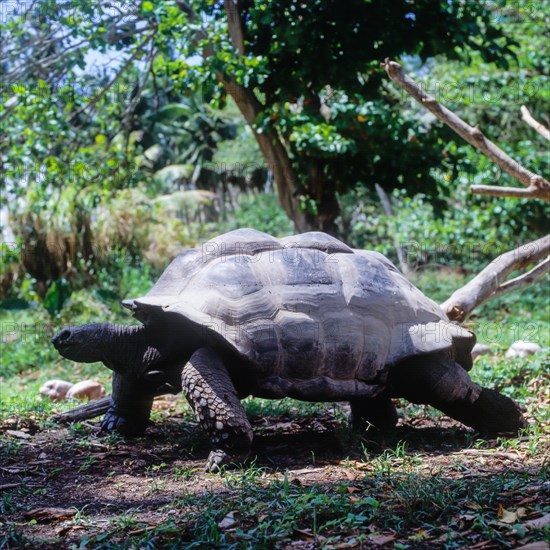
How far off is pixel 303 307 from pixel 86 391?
2673 millimetres

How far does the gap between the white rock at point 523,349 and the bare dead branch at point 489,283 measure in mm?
955

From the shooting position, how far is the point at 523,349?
566 cm

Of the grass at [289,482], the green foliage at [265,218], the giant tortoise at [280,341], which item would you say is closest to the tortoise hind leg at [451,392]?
the giant tortoise at [280,341]

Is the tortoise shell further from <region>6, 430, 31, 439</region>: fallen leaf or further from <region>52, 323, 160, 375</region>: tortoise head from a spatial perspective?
<region>6, 430, 31, 439</region>: fallen leaf

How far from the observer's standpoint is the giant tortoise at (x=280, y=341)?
3.46 metres

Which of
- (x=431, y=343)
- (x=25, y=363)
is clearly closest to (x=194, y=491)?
(x=431, y=343)

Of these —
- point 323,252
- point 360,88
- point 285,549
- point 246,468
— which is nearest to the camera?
point 285,549

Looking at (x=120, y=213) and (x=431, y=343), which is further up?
(x=120, y=213)

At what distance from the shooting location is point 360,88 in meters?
7.36

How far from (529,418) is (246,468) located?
1.80 m

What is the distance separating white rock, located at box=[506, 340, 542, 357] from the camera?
5609 mm

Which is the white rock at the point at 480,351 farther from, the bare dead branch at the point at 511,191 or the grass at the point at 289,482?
the bare dead branch at the point at 511,191

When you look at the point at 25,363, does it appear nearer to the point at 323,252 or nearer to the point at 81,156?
the point at 81,156

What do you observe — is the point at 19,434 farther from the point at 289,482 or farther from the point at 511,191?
the point at 511,191
